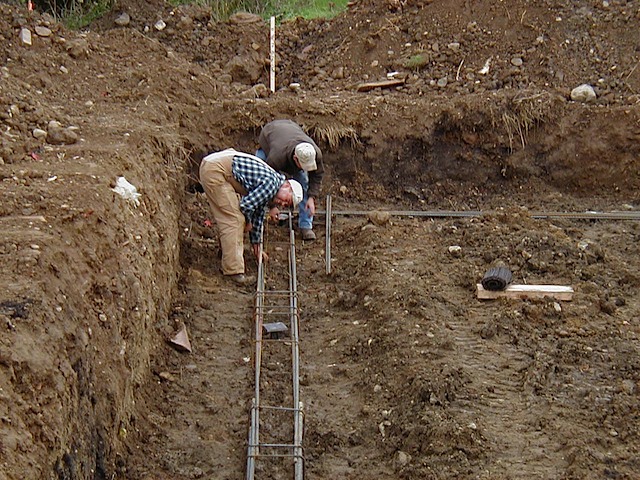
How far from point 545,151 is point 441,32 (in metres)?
2.86

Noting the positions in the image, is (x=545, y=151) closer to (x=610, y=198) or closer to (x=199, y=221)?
(x=610, y=198)

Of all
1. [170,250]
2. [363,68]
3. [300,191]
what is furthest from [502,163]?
[170,250]

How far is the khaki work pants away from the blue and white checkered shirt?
13cm

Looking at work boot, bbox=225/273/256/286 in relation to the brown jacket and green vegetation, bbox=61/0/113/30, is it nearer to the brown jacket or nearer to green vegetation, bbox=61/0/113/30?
the brown jacket

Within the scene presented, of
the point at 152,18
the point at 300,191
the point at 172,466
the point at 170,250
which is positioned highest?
the point at 152,18

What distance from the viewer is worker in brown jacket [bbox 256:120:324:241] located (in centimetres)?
842

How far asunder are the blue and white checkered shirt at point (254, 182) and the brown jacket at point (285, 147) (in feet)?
2.16

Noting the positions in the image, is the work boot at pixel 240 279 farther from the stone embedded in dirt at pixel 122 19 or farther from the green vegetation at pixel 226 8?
the green vegetation at pixel 226 8

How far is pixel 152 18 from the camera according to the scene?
13430 mm

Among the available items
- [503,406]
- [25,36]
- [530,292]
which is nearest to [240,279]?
[530,292]

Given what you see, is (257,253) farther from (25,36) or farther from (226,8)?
(226,8)

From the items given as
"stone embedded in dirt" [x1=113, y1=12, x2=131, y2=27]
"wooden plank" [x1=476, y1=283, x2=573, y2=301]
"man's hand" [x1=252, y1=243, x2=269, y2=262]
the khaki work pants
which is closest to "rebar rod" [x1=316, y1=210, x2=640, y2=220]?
"man's hand" [x1=252, y1=243, x2=269, y2=262]

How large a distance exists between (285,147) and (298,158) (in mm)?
242

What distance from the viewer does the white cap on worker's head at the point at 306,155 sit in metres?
8.33
